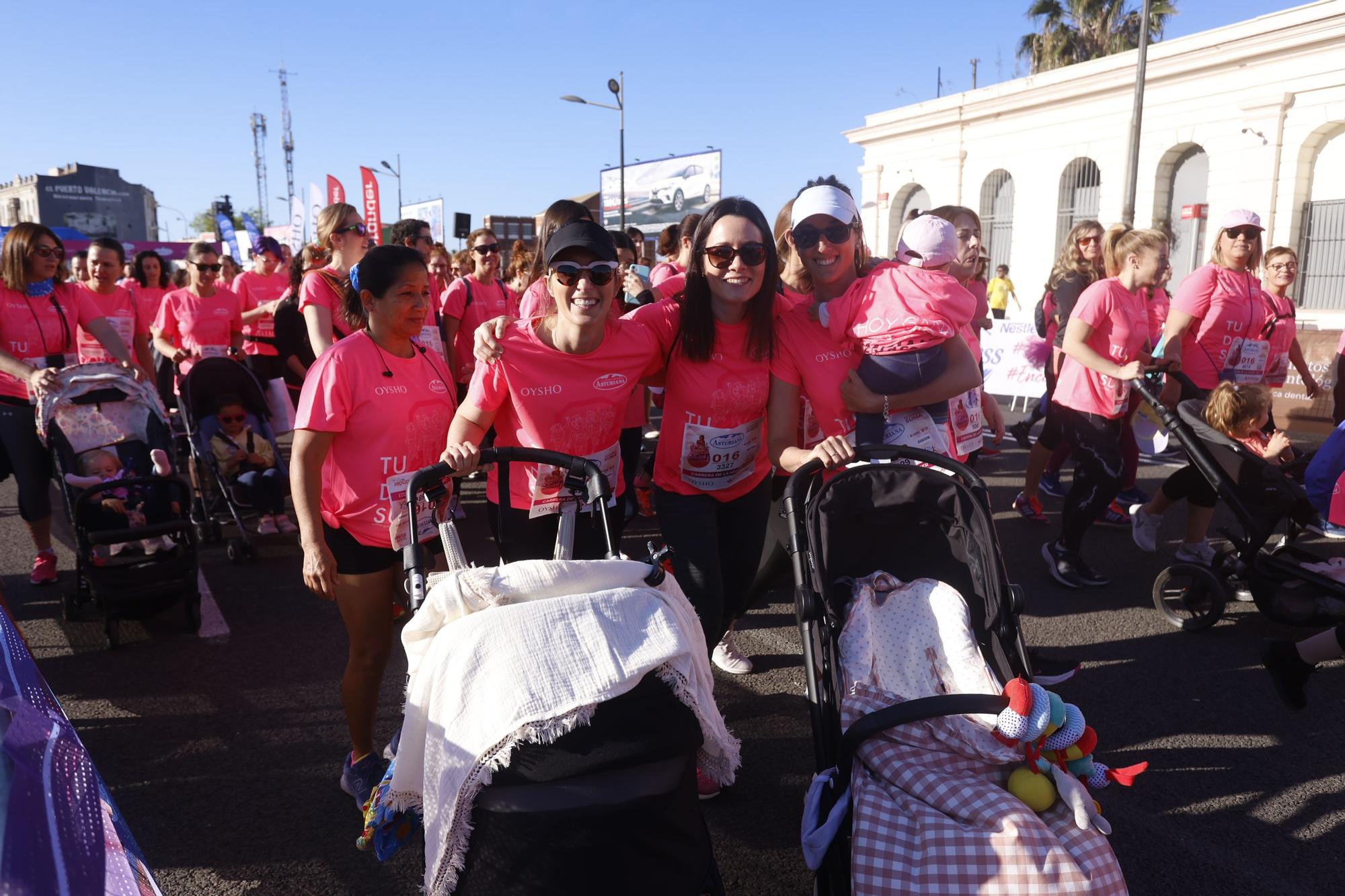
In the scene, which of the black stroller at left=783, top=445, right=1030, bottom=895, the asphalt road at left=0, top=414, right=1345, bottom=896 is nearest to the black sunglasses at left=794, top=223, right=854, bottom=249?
the black stroller at left=783, top=445, right=1030, bottom=895

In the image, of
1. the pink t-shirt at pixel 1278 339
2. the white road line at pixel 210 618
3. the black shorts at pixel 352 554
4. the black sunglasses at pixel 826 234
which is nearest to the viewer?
the black shorts at pixel 352 554

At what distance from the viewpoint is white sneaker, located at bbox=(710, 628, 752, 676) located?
406 cm

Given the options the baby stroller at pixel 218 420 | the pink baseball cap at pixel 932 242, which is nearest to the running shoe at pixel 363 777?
the pink baseball cap at pixel 932 242

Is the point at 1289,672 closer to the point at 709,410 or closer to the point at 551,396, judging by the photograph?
the point at 709,410

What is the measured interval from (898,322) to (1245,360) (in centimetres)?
358

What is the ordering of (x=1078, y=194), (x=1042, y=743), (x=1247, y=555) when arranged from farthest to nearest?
(x=1078, y=194) < (x=1247, y=555) < (x=1042, y=743)

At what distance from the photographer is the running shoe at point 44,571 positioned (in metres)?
5.21

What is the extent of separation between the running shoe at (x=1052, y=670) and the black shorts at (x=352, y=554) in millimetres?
2710

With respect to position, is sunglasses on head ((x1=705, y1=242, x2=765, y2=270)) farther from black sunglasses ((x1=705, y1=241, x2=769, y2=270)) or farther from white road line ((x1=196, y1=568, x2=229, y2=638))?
white road line ((x1=196, y1=568, x2=229, y2=638))

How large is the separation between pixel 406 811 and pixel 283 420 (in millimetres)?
4770

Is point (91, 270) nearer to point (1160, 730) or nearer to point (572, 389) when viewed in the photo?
point (572, 389)

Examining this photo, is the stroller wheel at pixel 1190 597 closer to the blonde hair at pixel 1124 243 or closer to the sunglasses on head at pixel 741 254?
the blonde hair at pixel 1124 243

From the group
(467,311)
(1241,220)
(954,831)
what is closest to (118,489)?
(467,311)

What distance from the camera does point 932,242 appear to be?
136 inches
